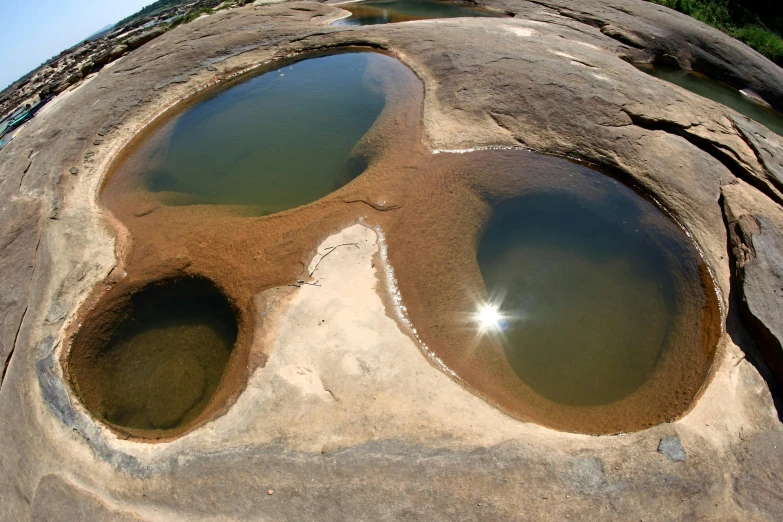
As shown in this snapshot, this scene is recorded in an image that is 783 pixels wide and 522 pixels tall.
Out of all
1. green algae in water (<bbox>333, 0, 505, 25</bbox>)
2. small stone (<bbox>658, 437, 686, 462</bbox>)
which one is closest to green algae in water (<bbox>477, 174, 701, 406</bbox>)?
small stone (<bbox>658, 437, 686, 462</bbox>)

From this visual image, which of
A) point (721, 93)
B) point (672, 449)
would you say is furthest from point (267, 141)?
point (721, 93)

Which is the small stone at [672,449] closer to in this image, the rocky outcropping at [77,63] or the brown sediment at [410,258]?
the brown sediment at [410,258]

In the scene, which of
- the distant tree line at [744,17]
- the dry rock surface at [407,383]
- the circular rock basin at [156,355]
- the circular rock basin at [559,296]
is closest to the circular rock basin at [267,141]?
the dry rock surface at [407,383]

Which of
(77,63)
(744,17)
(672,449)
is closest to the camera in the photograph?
(672,449)

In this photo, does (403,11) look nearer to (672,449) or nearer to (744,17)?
(744,17)

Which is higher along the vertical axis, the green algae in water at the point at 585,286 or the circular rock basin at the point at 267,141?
the circular rock basin at the point at 267,141
